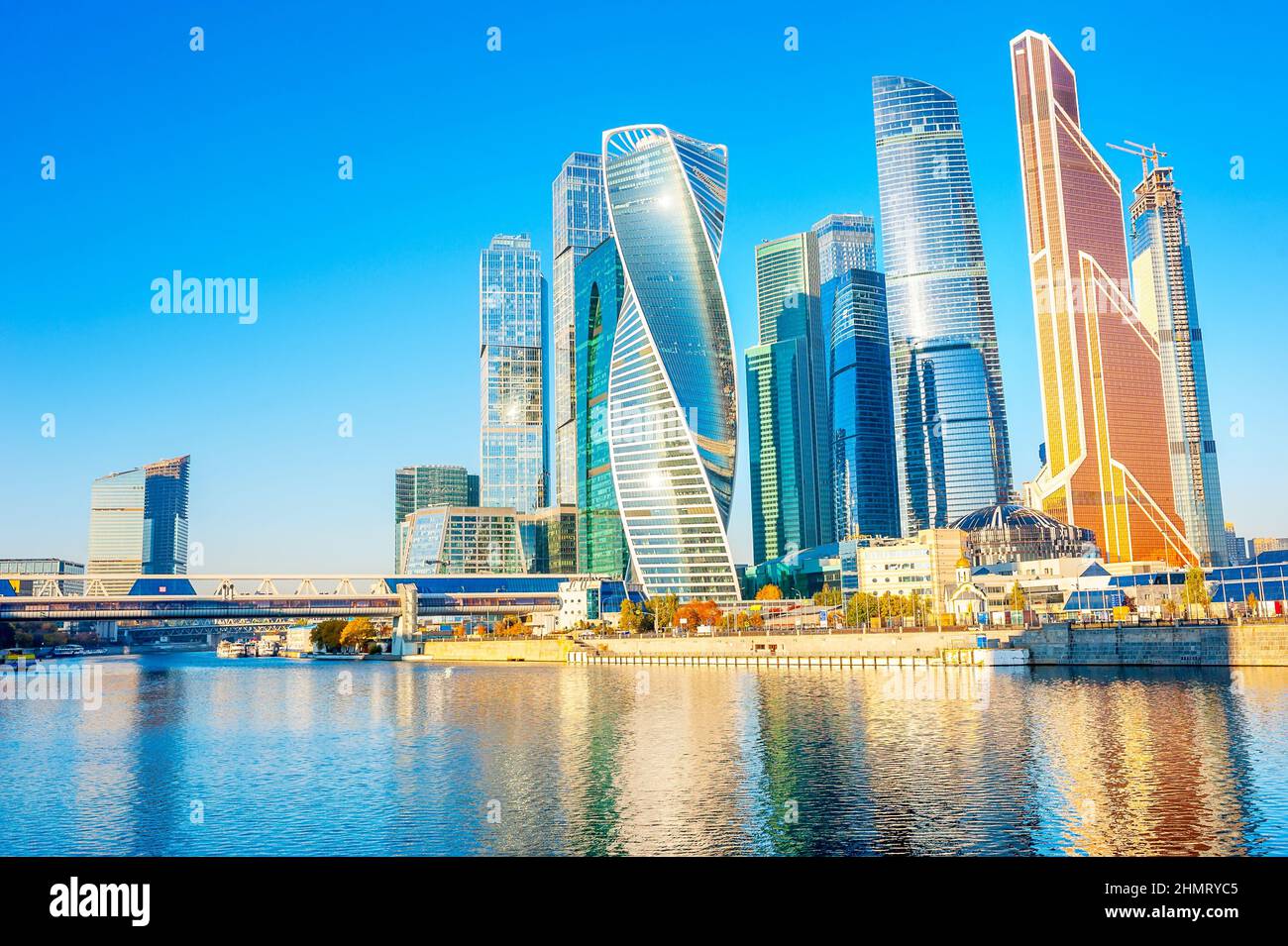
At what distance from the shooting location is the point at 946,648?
101m

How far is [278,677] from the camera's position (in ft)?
395

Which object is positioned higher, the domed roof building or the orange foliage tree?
the domed roof building

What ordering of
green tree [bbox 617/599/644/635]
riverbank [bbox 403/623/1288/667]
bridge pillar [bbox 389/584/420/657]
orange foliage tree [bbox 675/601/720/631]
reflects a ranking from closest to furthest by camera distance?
riverbank [bbox 403/623/1288/667]
green tree [bbox 617/599/644/635]
orange foliage tree [bbox 675/601/720/631]
bridge pillar [bbox 389/584/420/657]

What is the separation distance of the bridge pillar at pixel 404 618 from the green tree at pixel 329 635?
9.99 m

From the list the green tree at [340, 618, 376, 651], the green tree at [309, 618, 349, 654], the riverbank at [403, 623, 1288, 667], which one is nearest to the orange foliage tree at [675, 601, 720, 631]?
the riverbank at [403, 623, 1288, 667]

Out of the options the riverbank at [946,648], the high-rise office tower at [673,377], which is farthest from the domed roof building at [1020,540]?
the riverbank at [946,648]

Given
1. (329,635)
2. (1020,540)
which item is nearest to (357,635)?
(329,635)

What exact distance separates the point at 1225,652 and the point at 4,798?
80552mm

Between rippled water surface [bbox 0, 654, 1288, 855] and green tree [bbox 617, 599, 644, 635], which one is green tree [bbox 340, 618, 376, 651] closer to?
green tree [bbox 617, 599, 644, 635]

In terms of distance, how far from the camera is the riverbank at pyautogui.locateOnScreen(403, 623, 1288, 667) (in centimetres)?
8275

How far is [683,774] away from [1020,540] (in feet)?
513

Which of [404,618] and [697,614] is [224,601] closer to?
[404,618]

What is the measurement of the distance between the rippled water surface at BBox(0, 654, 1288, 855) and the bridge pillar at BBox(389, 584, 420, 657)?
97.4 m

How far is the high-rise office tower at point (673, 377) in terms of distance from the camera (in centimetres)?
18025
